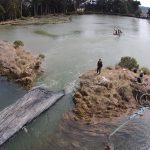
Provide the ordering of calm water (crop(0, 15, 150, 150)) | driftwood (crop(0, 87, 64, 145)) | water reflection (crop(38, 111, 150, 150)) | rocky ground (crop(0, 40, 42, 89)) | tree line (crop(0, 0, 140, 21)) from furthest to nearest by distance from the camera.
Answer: tree line (crop(0, 0, 140, 21)), rocky ground (crop(0, 40, 42, 89)), driftwood (crop(0, 87, 64, 145)), calm water (crop(0, 15, 150, 150)), water reflection (crop(38, 111, 150, 150))

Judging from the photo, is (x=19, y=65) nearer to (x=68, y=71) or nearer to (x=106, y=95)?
(x=68, y=71)

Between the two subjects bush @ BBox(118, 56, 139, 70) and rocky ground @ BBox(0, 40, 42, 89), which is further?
bush @ BBox(118, 56, 139, 70)

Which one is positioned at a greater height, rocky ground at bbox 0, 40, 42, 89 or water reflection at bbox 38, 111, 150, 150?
rocky ground at bbox 0, 40, 42, 89

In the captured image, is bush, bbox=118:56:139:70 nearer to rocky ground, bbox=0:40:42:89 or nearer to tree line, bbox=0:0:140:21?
rocky ground, bbox=0:40:42:89

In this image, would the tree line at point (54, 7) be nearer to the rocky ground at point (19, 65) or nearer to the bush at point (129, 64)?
the rocky ground at point (19, 65)

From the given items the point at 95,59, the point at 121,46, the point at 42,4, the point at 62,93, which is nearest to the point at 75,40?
the point at 121,46

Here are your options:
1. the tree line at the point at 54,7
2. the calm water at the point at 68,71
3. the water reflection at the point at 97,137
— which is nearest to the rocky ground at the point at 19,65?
the calm water at the point at 68,71

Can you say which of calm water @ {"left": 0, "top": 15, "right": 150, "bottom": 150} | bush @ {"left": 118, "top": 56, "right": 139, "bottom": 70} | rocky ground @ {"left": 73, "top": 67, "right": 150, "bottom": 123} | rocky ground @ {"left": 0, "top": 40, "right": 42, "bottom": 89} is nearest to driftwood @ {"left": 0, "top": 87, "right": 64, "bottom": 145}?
calm water @ {"left": 0, "top": 15, "right": 150, "bottom": 150}
